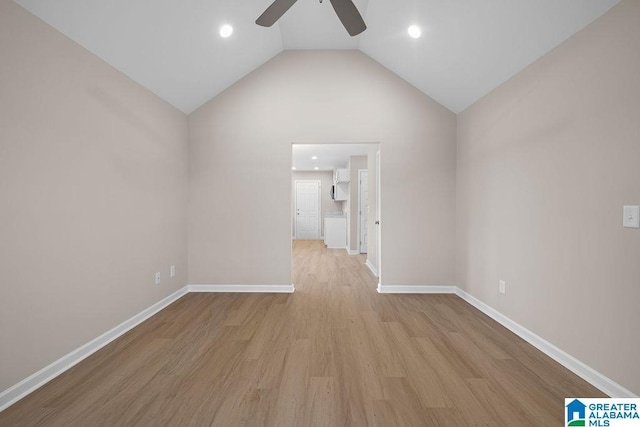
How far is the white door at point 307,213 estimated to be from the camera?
11.0 metres

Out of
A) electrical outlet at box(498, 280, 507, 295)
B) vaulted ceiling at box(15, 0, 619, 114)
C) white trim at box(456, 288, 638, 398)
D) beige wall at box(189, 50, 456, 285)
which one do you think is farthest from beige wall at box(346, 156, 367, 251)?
electrical outlet at box(498, 280, 507, 295)

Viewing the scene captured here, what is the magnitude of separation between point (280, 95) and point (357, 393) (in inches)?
138

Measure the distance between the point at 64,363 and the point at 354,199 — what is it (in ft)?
20.7

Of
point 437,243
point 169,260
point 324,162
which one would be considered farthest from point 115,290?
point 324,162

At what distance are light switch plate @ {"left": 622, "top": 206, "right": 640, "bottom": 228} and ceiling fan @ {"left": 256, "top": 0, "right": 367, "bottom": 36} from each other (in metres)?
2.08

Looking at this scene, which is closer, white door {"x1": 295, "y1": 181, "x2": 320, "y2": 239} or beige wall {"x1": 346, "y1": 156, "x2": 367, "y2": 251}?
beige wall {"x1": 346, "y1": 156, "x2": 367, "y2": 251}

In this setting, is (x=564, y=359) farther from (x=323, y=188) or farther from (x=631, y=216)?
(x=323, y=188)

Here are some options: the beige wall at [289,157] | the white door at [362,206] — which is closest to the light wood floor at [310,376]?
the beige wall at [289,157]

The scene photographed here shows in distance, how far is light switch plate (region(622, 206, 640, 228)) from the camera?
1.71 metres

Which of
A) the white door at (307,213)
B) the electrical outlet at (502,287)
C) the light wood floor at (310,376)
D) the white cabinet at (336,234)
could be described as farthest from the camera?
the white door at (307,213)

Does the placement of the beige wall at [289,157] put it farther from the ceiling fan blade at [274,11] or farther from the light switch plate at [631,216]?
the light switch plate at [631,216]

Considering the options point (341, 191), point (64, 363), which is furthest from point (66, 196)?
point (341, 191)

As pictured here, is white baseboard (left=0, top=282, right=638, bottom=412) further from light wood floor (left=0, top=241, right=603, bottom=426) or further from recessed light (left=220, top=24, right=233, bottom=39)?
recessed light (left=220, top=24, right=233, bottom=39)

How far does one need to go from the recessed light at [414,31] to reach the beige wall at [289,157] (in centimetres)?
84
